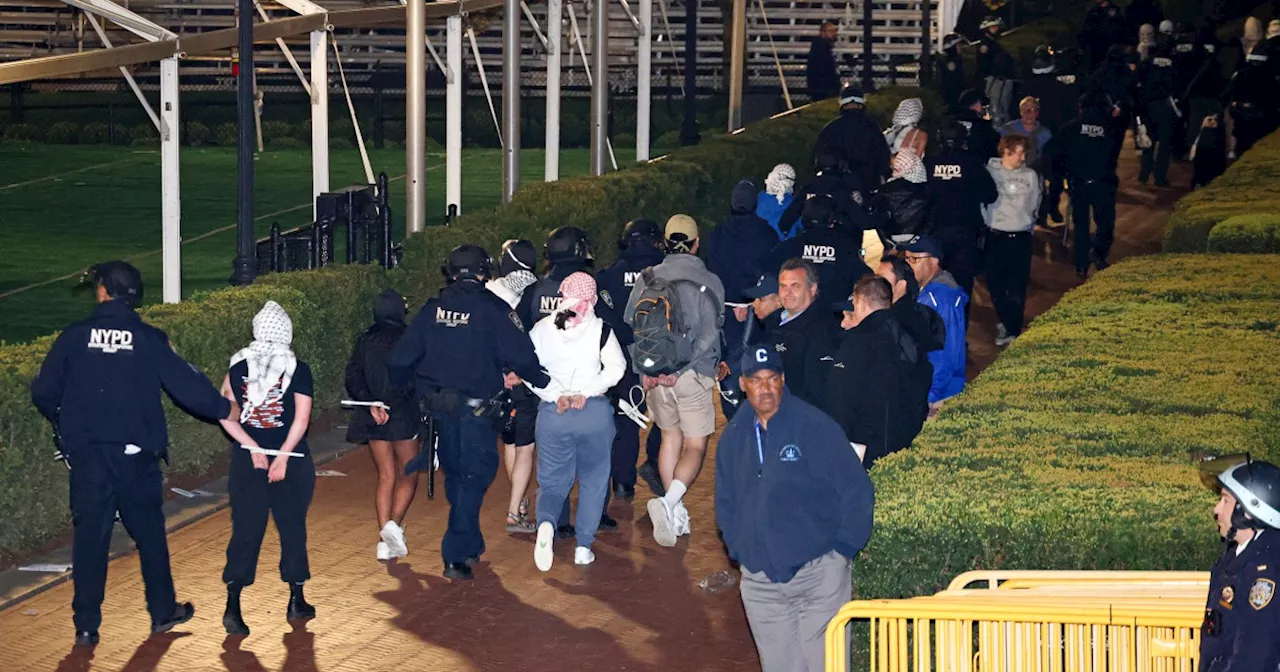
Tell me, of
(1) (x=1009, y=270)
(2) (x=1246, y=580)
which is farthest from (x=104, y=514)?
(1) (x=1009, y=270)

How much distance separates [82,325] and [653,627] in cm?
318

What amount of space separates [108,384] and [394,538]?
2.21 m

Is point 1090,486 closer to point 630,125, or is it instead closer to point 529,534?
point 529,534

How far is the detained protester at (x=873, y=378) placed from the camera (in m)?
9.48

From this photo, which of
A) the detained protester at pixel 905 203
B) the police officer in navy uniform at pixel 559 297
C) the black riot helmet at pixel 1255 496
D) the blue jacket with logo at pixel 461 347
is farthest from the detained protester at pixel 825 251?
the black riot helmet at pixel 1255 496

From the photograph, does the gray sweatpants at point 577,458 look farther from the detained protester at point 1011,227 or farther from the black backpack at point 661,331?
the detained protester at point 1011,227

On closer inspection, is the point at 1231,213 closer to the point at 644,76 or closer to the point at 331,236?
the point at 331,236

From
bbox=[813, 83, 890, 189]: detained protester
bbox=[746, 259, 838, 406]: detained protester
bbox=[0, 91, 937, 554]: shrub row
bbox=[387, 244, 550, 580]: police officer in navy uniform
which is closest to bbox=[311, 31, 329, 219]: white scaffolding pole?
bbox=[0, 91, 937, 554]: shrub row

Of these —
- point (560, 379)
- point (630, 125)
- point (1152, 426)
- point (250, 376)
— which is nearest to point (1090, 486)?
point (1152, 426)

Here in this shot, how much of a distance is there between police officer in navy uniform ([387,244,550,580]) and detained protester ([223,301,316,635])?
932 mm

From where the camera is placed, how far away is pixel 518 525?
11.5 metres

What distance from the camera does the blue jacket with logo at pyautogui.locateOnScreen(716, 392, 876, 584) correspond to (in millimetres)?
7395

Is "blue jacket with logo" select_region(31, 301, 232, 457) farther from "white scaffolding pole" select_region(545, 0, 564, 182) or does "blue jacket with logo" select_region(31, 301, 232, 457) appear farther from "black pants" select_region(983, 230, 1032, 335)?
"white scaffolding pole" select_region(545, 0, 564, 182)

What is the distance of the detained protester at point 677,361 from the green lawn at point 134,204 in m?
7.67
